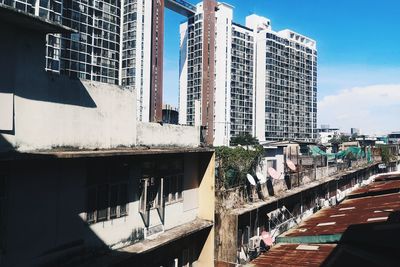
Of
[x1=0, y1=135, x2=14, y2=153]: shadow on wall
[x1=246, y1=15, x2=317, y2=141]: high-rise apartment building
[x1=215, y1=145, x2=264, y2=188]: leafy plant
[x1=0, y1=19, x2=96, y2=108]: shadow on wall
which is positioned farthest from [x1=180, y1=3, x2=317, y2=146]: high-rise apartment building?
[x1=0, y1=135, x2=14, y2=153]: shadow on wall

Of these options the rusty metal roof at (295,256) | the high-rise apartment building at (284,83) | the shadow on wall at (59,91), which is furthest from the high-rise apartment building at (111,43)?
the high-rise apartment building at (284,83)

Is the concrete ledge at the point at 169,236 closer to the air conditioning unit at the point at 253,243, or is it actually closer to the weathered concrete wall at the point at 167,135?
the weathered concrete wall at the point at 167,135

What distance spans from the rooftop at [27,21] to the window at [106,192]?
3344mm

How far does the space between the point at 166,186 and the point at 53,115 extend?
4676 millimetres

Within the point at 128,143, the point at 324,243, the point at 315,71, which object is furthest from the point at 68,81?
the point at 315,71

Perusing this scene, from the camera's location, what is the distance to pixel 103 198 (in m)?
8.91

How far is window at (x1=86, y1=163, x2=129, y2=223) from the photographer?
8578 mm

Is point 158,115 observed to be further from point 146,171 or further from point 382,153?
point 146,171

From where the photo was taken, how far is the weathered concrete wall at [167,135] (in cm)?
1060

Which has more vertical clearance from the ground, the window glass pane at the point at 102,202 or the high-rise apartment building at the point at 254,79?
the high-rise apartment building at the point at 254,79

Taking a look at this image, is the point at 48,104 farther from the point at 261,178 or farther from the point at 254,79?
the point at 254,79

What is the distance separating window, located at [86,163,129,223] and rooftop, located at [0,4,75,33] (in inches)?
132

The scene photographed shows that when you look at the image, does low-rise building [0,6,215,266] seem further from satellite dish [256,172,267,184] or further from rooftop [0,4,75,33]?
satellite dish [256,172,267,184]

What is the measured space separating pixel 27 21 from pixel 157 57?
47983 millimetres
